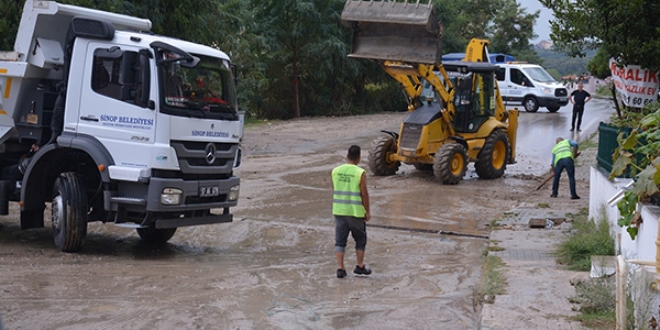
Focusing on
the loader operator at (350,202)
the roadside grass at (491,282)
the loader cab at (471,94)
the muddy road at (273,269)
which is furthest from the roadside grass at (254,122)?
the roadside grass at (491,282)

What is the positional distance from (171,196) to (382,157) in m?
9.54

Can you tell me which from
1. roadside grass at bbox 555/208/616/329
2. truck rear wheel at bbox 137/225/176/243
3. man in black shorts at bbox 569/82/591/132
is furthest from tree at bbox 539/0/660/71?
man in black shorts at bbox 569/82/591/132

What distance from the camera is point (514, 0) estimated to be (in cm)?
5450

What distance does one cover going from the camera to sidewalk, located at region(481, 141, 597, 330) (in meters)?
7.52

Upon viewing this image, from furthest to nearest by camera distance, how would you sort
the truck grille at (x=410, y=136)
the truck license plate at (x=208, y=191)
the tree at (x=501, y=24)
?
the tree at (x=501, y=24) → the truck grille at (x=410, y=136) → the truck license plate at (x=208, y=191)

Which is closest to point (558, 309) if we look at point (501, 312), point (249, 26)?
point (501, 312)

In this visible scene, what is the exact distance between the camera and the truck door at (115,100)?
10.4 m

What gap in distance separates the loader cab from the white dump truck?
28.4 feet

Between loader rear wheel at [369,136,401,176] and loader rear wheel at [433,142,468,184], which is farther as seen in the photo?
loader rear wheel at [369,136,401,176]

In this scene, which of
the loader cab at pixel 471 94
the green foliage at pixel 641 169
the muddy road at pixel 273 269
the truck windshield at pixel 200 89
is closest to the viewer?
the green foliage at pixel 641 169

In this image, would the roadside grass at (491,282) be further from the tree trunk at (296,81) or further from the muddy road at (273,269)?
the tree trunk at (296,81)

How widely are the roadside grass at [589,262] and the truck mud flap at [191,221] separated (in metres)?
4.68

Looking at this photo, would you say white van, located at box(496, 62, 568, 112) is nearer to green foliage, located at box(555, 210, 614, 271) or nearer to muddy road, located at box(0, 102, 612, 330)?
muddy road, located at box(0, 102, 612, 330)

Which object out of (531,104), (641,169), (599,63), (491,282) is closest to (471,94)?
(599,63)
